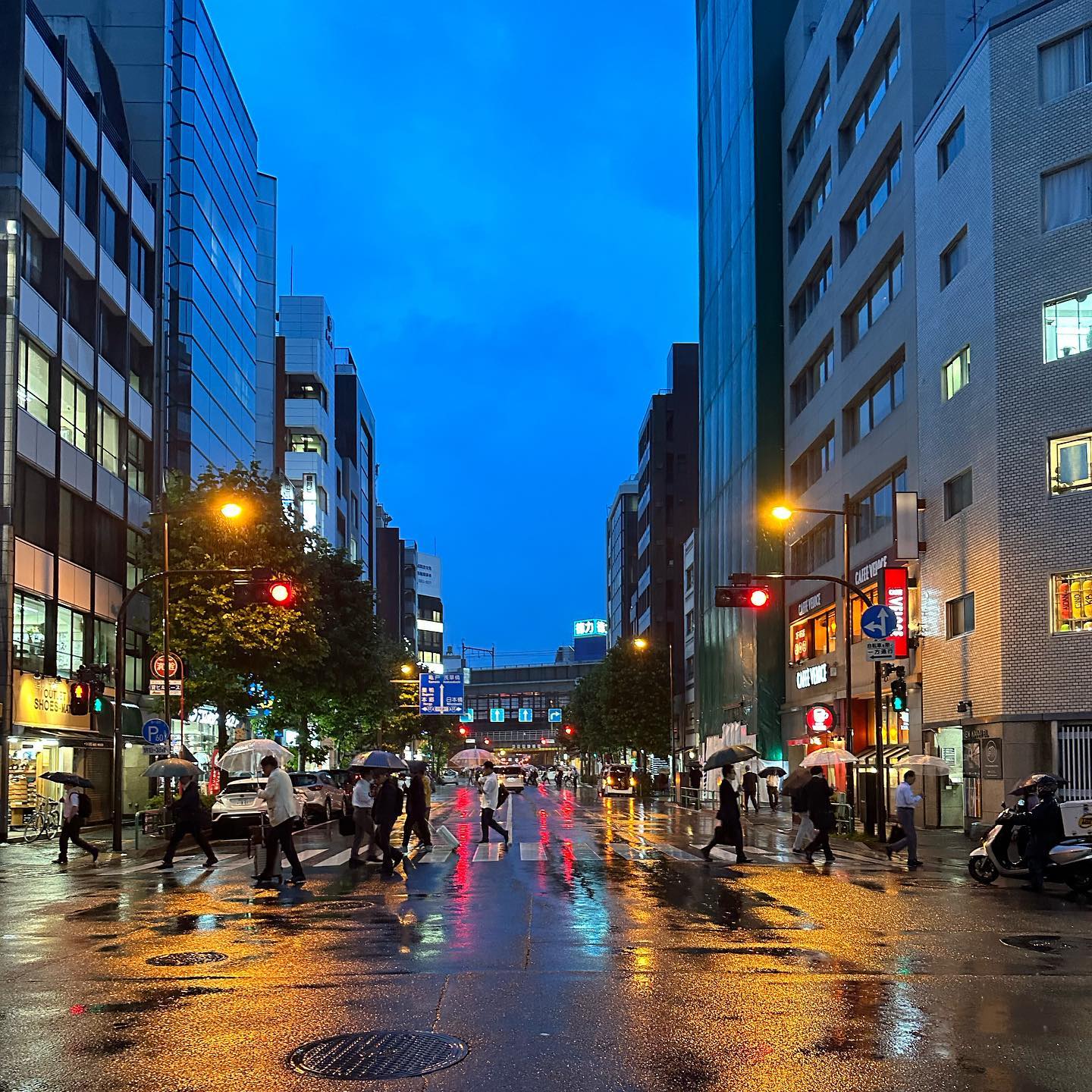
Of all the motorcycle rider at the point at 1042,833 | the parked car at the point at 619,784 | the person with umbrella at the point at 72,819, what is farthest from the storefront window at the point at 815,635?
the person with umbrella at the point at 72,819

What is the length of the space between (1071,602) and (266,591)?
18.1 m

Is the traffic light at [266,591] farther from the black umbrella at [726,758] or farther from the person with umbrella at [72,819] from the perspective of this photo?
the black umbrella at [726,758]

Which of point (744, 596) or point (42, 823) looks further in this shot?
point (42, 823)

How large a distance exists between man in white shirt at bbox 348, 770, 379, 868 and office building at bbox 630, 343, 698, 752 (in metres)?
81.8

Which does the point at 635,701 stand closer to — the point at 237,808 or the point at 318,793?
the point at 318,793

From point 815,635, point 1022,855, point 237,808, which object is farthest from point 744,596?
point 815,635

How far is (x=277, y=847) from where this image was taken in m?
20.8

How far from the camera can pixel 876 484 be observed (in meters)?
44.5

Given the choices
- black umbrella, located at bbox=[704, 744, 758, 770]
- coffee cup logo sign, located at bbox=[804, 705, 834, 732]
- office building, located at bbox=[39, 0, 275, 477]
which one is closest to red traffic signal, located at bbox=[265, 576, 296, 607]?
black umbrella, located at bbox=[704, 744, 758, 770]

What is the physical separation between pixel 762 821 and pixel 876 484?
38.5 feet

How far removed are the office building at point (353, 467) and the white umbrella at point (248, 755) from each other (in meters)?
66.7

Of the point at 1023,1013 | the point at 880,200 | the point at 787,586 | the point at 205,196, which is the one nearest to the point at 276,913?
the point at 1023,1013

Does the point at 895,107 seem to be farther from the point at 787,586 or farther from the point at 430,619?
the point at 430,619

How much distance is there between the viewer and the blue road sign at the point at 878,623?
30172 millimetres
